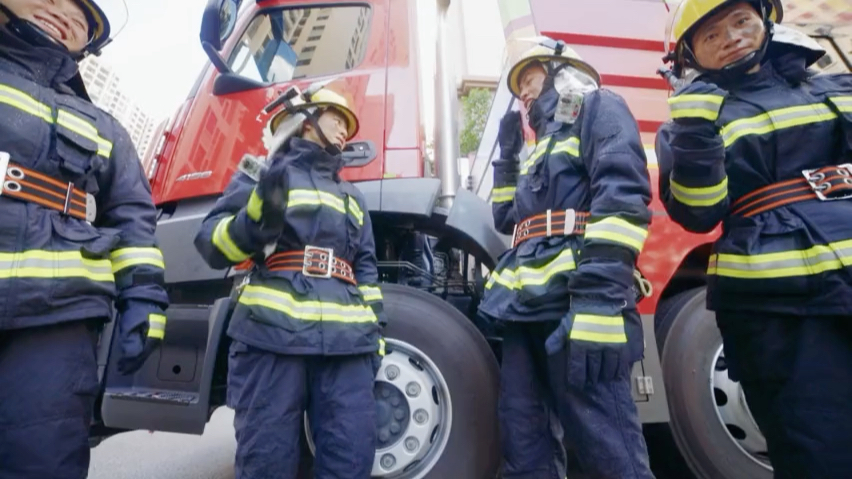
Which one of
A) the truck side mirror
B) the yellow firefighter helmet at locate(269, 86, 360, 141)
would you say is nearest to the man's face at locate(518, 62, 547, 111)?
the yellow firefighter helmet at locate(269, 86, 360, 141)

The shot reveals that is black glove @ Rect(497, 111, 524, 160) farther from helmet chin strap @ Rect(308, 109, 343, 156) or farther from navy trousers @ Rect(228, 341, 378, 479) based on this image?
navy trousers @ Rect(228, 341, 378, 479)

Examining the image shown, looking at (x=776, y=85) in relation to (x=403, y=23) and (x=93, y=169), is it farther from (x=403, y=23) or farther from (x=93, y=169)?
(x=93, y=169)

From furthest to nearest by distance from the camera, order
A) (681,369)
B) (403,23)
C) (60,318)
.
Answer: (403,23) → (681,369) → (60,318)

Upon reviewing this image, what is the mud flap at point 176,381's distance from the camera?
2.08 meters

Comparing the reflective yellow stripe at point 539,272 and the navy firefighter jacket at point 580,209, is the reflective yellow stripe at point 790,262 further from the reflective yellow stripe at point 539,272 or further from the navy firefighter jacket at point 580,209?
the reflective yellow stripe at point 539,272

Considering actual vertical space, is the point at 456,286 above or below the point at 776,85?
below

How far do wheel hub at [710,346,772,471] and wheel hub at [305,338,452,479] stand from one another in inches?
45.1

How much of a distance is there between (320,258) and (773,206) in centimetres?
151

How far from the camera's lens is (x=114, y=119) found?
180 cm

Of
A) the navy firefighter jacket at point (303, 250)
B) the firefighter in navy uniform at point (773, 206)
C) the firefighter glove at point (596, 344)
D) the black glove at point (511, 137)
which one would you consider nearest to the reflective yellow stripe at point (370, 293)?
the navy firefighter jacket at point (303, 250)

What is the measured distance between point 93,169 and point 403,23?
67.2 inches

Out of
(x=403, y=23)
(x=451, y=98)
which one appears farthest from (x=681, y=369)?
(x=403, y=23)

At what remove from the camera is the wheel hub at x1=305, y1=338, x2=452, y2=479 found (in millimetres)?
2010

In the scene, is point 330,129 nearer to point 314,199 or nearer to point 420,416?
point 314,199
